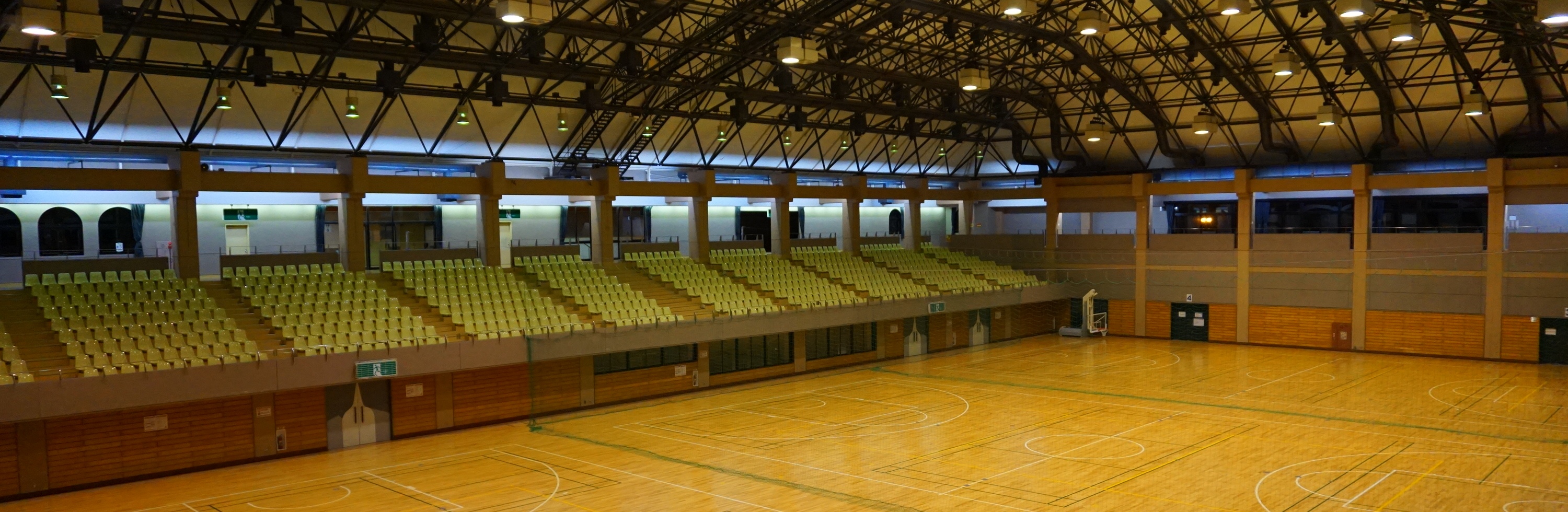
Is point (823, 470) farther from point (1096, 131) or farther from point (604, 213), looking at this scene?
point (1096, 131)

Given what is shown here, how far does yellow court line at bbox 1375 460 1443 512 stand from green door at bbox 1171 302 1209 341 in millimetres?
23483

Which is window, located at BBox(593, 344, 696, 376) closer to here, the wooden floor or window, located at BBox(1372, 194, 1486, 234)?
the wooden floor

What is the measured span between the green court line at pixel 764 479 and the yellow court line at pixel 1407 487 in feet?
28.0

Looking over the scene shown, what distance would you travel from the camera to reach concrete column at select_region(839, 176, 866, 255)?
155 ft

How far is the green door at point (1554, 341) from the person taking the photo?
36.7m

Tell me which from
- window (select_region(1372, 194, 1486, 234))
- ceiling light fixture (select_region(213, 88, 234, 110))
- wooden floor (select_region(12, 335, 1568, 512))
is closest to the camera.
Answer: wooden floor (select_region(12, 335, 1568, 512))

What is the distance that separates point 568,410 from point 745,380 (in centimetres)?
714

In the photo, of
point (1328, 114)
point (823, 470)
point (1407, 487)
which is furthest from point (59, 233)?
point (1328, 114)

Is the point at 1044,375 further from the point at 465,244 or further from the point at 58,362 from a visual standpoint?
the point at 58,362

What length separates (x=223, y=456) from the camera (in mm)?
23469

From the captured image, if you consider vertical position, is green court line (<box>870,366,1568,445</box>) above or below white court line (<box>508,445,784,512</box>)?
below

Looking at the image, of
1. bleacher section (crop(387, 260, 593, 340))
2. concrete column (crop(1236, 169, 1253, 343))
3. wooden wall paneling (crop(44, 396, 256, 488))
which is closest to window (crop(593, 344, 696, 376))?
bleacher section (crop(387, 260, 593, 340))

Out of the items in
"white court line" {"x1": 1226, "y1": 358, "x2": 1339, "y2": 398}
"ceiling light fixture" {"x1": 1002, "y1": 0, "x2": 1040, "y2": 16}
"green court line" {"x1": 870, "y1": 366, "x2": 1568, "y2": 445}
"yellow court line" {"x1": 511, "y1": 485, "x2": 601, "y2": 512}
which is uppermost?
"ceiling light fixture" {"x1": 1002, "y1": 0, "x2": 1040, "y2": 16}

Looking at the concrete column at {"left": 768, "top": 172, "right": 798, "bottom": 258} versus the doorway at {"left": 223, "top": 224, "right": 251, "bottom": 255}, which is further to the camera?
the concrete column at {"left": 768, "top": 172, "right": 798, "bottom": 258}
